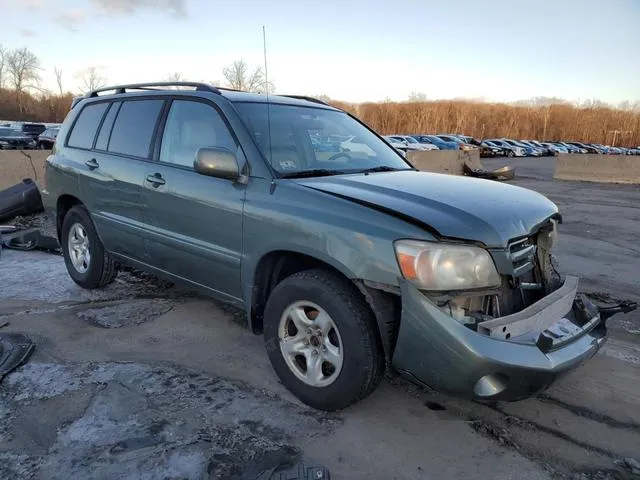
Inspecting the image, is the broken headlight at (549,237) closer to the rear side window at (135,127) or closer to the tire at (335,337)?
the tire at (335,337)

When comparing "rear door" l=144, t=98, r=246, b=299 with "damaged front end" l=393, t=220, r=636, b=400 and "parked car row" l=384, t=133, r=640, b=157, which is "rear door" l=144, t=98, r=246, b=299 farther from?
"parked car row" l=384, t=133, r=640, b=157

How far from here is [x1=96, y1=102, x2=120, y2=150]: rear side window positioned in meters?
4.66

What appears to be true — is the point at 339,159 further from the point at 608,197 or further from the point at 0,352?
the point at 608,197

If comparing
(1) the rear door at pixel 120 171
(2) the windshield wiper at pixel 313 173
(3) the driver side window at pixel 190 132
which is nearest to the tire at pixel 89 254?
(1) the rear door at pixel 120 171

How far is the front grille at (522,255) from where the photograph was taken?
2.73 m

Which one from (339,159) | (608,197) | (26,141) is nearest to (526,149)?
(608,197)

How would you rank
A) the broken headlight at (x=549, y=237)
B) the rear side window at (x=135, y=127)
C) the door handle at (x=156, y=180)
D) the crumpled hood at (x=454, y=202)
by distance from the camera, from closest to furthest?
the crumpled hood at (x=454, y=202) < the broken headlight at (x=549, y=237) < the door handle at (x=156, y=180) < the rear side window at (x=135, y=127)

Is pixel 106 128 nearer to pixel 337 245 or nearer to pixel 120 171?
pixel 120 171

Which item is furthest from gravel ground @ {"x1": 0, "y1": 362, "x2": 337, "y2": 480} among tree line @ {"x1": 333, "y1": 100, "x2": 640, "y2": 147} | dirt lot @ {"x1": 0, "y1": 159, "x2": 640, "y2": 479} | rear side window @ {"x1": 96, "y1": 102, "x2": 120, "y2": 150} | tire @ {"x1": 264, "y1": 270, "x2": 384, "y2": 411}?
tree line @ {"x1": 333, "y1": 100, "x2": 640, "y2": 147}

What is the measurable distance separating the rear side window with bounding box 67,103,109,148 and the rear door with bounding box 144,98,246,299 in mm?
1230

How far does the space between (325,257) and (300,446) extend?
1.01m

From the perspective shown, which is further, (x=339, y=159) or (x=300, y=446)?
(x=339, y=159)

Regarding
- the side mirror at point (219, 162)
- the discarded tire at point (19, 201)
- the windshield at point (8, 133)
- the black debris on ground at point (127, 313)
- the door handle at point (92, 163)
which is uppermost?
the side mirror at point (219, 162)

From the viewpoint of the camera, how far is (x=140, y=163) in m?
4.15
